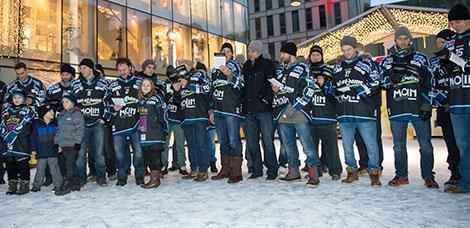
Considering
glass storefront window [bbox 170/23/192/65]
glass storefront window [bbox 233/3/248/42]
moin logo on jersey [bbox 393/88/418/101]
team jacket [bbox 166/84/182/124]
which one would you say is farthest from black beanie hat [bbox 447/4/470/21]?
glass storefront window [bbox 233/3/248/42]

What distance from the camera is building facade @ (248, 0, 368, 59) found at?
4047cm

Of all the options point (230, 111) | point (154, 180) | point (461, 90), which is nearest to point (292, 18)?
point (230, 111)

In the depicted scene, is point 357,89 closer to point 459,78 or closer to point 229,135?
point 459,78

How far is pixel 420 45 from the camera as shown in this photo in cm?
1838

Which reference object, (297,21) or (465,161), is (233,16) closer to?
(465,161)

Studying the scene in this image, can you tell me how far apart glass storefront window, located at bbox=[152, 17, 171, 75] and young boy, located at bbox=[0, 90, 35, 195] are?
11198mm

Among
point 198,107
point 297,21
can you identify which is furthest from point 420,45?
point 297,21

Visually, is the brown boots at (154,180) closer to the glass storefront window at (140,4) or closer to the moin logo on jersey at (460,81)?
the moin logo on jersey at (460,81)

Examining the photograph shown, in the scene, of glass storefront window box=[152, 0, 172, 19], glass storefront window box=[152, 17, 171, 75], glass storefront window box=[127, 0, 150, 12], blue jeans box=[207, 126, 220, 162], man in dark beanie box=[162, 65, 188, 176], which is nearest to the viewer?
man in dark beanie box=[162, 65, 188, 176]

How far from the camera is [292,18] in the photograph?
43125 mm

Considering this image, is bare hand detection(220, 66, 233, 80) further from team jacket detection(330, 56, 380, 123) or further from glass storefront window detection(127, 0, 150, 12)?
glass storefront window detection(127, 0, 150, 12)

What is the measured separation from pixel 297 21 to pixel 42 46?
117 ft

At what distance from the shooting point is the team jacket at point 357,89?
A: 4.49 m

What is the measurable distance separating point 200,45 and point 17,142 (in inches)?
587
